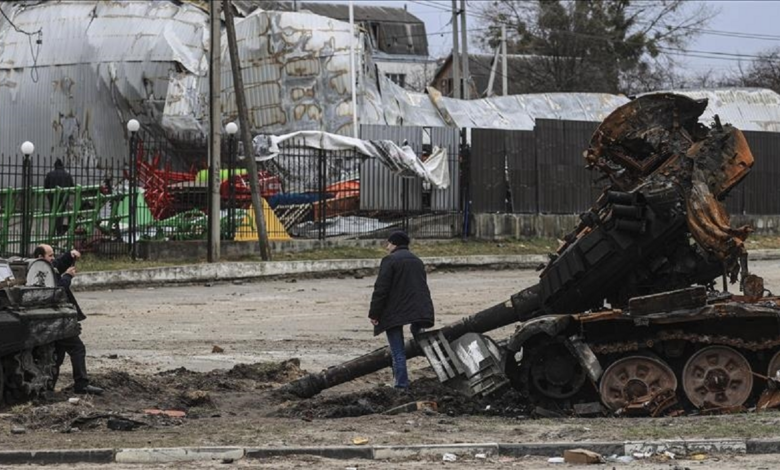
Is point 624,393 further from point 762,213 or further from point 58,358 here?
point 762,213

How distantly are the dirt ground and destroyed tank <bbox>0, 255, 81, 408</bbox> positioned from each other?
0.85ft

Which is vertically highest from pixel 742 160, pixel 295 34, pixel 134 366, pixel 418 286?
pixel 295 34

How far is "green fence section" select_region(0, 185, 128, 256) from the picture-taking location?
2878 centimetres

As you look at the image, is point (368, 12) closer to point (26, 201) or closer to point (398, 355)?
point (26, 201)

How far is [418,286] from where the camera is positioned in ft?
46.8

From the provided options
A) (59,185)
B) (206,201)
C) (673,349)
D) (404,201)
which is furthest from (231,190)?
(673,349)

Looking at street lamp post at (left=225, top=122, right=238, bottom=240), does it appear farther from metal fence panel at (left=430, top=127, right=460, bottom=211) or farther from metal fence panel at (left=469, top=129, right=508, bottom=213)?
metal fence panel at (left=469, top=129, right=508, bottom=213)

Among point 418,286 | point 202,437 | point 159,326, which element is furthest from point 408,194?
point 202,437

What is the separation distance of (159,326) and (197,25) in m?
22.0

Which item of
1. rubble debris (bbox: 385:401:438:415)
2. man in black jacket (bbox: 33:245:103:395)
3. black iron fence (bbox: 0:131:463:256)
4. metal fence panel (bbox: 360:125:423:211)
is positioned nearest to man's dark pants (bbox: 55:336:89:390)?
man in black jacket (bbox: 33:245:103:395)

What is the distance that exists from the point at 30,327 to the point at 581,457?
19.7 ft

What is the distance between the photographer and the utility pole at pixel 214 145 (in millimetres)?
29562

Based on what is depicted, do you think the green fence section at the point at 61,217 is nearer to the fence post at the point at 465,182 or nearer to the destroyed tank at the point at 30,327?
the fence post at the point at 465,182

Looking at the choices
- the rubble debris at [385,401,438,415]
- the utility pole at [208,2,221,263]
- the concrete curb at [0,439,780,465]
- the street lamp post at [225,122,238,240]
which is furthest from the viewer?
the street lamp post at [225,122,238,240]
